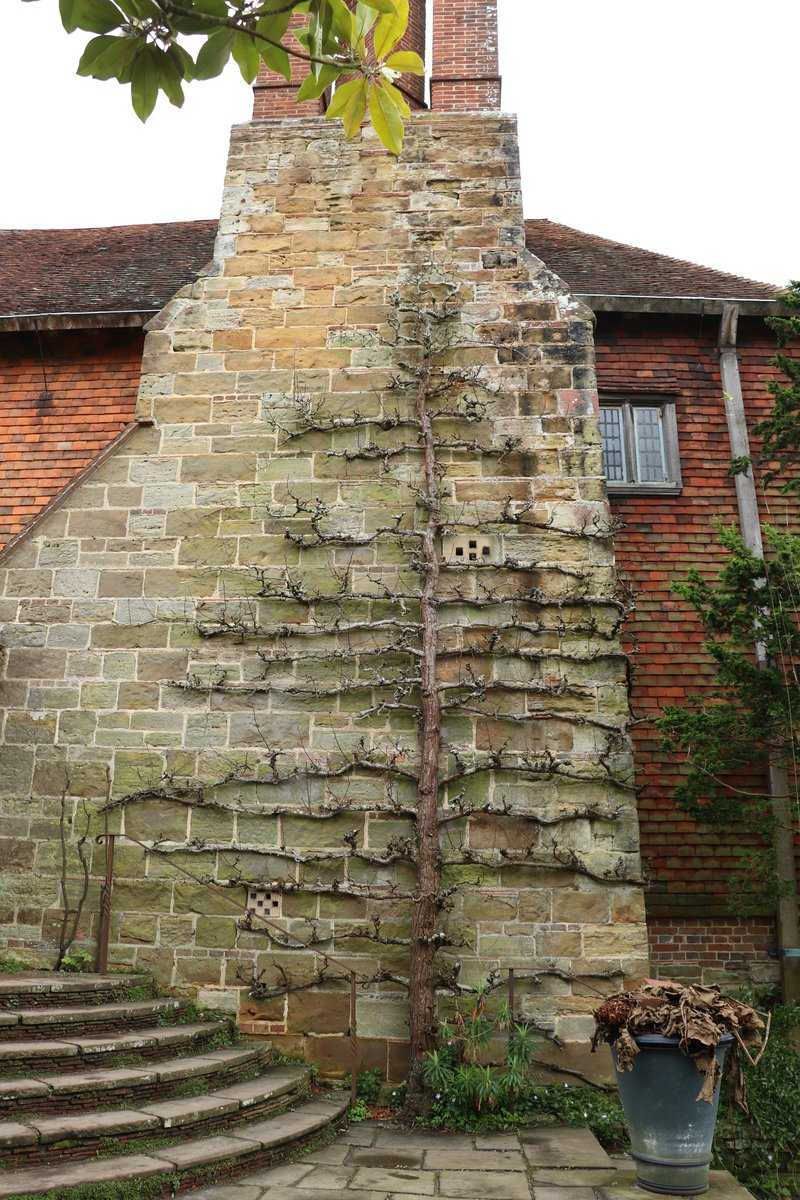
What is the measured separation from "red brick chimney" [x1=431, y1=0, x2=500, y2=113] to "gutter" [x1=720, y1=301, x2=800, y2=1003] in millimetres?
3087

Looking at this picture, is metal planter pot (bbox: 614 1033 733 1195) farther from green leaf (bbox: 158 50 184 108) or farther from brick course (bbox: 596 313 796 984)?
green leaf (bbox: 158 50 184 108)

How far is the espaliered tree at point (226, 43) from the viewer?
2.15m

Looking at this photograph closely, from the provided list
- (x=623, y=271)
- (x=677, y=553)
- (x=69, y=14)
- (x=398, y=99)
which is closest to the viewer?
(x=69, y=14)

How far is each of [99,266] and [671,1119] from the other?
32.8 ft

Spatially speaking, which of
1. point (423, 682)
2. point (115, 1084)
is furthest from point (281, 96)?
point (115, 1084)

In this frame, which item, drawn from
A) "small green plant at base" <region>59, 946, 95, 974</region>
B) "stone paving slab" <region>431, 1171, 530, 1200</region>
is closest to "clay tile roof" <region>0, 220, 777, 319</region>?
"small green plant at base" <region>59, 946, 95, 974</region>

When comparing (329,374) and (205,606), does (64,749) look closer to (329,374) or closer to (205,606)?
(205,606)


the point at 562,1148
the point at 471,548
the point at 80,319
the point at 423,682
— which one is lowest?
the point at 562,1148

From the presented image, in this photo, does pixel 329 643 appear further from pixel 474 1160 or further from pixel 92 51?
pixel 92 51

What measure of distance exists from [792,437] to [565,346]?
1.94 m

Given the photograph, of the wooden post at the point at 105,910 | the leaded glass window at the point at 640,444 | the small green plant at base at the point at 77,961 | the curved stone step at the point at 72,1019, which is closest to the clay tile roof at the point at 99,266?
the leaded glass window at the point at 640,444

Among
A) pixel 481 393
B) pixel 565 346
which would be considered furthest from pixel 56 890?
pixel 565 346

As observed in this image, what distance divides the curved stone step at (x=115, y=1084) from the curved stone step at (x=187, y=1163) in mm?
372

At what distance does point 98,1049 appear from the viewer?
15.5 ft
